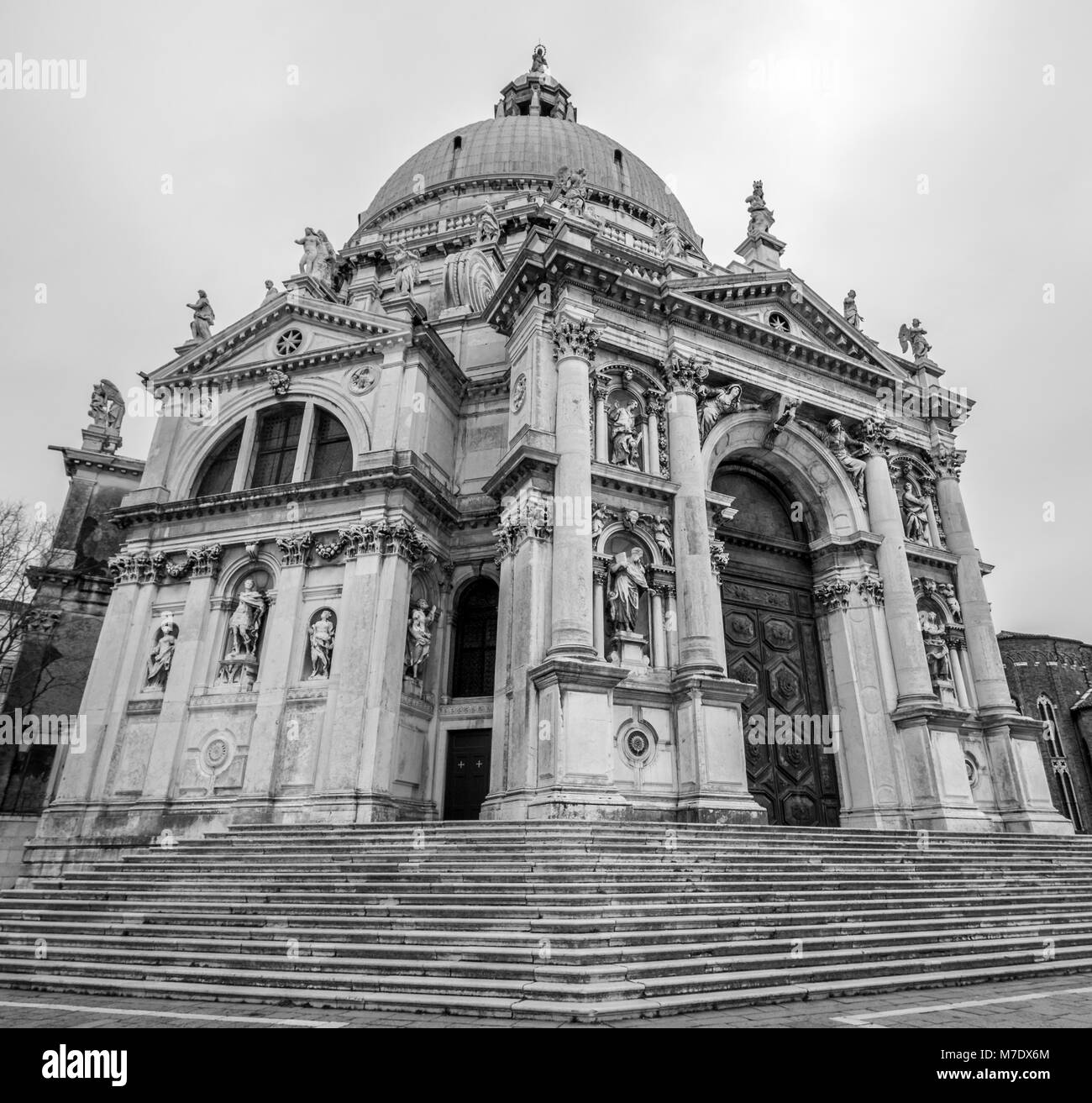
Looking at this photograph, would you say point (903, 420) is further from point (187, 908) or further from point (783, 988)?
point (187, 908)

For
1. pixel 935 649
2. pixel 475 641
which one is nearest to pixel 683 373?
pixel 475 641

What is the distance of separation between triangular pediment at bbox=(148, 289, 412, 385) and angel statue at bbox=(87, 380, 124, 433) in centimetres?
704

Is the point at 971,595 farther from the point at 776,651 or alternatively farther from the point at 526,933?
the point at 526,933

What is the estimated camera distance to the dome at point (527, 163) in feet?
123

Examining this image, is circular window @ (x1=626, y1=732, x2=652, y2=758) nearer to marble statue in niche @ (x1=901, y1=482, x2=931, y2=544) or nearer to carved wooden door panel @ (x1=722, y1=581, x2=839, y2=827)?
carved wooden door panel @ (x1=722, y1=581, x2=839, y2=827)

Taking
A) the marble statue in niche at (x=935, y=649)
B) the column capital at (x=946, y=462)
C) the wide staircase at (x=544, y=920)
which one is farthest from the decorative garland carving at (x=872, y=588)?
the wide staircase at (x=544, y=920)

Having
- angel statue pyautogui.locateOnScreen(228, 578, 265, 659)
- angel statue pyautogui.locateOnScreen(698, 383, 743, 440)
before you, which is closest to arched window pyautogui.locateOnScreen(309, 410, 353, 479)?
angel statue pyautogui.locateOnScreen(228, 578, 265, 659)

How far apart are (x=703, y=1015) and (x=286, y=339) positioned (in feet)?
73.2

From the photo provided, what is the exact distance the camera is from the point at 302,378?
23125mm

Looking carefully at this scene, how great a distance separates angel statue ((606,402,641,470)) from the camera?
19.1 metres

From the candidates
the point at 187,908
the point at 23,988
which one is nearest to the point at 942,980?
the point at 187,908

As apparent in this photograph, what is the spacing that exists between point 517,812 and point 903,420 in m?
18.4

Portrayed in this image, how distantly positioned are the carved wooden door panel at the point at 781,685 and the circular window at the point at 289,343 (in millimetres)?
15064
